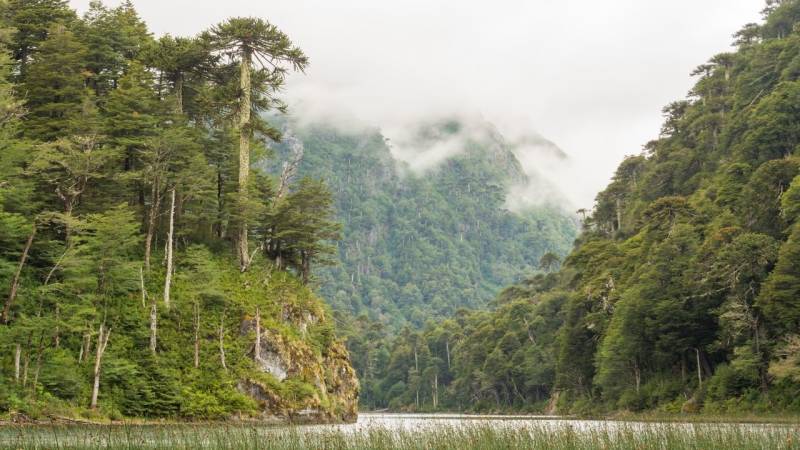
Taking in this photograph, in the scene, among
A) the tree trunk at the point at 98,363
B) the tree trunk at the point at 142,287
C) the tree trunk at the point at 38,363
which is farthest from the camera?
the tree trunk at the point at 142,287

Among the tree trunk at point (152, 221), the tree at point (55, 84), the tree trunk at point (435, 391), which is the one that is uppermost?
the tree at point (55, 84)

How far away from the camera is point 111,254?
42.4 metres

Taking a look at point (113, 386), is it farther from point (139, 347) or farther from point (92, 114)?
point (92, 114)

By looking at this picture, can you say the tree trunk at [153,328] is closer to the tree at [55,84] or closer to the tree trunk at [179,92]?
the tree at [55,84]

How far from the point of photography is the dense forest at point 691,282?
189 ft

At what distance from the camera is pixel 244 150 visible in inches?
2152

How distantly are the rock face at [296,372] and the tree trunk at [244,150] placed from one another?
529cm

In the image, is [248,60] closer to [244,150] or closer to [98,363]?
[244,150]

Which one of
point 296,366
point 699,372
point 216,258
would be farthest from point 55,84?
point 699,372

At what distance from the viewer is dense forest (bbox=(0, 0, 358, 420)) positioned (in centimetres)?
3875

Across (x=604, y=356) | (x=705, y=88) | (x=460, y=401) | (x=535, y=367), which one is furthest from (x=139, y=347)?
(x=460, y=401)

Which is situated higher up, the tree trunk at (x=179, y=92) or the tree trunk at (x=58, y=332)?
the tree trunk at (x=179, y=92)

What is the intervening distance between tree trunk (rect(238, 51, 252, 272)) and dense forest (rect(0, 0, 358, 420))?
14 centimetres

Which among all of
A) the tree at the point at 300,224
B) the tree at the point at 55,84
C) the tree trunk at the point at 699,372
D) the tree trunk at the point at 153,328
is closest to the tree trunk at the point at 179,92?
the tree at the point at 55,84
